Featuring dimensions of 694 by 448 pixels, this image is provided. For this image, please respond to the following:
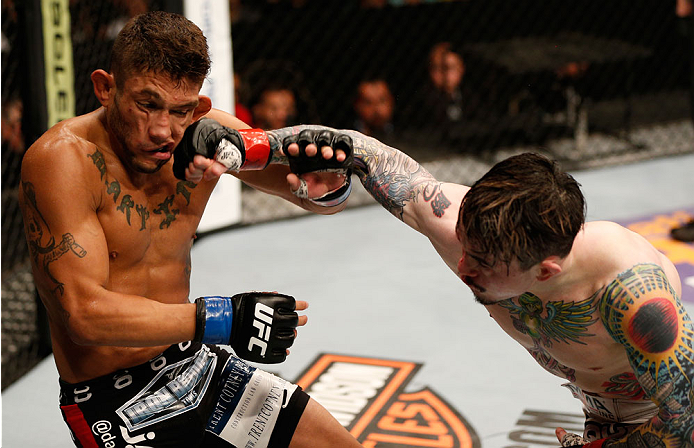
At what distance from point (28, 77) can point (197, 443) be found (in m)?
2.01

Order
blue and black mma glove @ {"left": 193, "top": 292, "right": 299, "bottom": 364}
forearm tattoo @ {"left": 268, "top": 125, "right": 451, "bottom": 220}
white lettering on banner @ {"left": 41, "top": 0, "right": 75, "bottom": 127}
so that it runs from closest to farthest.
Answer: blue and black mma glove @ {"left": 193, "top": 292, "right": 299, "bottom": 364}
forearm tattoo @ {"left": 268, "top": 125, "right": 451, "bottom": 220}
white lettering on banner @ {"left": 41, "top": 0, "right": 75, "bottom": 127}

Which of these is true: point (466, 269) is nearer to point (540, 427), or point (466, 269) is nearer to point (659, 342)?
point (659, 342)

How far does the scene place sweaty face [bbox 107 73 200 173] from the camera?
1.94 meters

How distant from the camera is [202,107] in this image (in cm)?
216

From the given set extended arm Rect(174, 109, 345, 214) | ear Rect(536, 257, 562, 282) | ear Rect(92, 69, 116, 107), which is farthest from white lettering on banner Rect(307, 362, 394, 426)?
ear Rect(92, 69, 116, 107)

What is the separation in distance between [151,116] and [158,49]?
0.15 m

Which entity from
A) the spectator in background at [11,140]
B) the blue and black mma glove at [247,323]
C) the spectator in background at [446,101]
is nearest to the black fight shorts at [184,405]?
the blue and black mma glove at [247,323]

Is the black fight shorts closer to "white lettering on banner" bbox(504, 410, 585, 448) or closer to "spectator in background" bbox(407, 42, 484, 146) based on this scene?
"white lettering on banner" bbox(504, 410, 585, 448)

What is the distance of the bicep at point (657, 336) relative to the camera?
5.84 feet

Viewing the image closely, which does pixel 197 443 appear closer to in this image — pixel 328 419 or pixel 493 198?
pixel 328 419

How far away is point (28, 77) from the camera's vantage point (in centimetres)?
361

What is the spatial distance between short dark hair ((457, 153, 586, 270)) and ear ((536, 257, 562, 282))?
0.02 m

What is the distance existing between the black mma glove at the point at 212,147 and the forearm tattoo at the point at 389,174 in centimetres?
13

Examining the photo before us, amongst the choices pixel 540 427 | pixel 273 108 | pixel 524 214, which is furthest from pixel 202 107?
pixel 273 108
